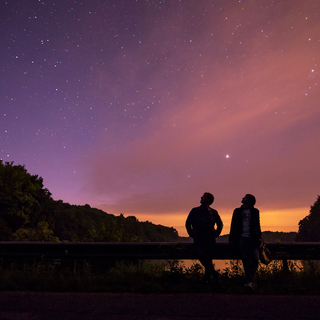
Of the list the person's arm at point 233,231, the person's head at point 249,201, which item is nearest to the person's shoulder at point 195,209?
the person's arm at point 233,231

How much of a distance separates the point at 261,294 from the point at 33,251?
4.66 m

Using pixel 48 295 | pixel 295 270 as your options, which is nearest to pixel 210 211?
pixel 295 270

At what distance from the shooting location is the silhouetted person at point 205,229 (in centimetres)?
550

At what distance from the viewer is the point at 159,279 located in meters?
5.52

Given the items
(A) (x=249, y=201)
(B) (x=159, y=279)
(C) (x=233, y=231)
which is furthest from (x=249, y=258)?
(B) (x=159, y=279)

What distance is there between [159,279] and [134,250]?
825 mm

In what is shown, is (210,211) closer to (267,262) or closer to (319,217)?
(267,262)

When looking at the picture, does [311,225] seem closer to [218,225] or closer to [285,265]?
[285,265]

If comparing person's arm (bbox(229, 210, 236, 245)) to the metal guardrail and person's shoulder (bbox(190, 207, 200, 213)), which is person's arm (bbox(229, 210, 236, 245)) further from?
person's shoulder (bbox(190, 207, 200, 213))

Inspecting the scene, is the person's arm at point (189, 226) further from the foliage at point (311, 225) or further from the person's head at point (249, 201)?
the foliage at point (311, 225)

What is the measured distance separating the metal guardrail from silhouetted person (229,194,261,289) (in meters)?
0.33

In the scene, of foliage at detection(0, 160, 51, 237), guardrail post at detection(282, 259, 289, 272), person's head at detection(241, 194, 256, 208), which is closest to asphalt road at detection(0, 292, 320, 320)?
guardrail post at detection(282, 259, 289, 272)

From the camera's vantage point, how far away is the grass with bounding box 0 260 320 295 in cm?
502

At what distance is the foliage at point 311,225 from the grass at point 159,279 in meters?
59.4
